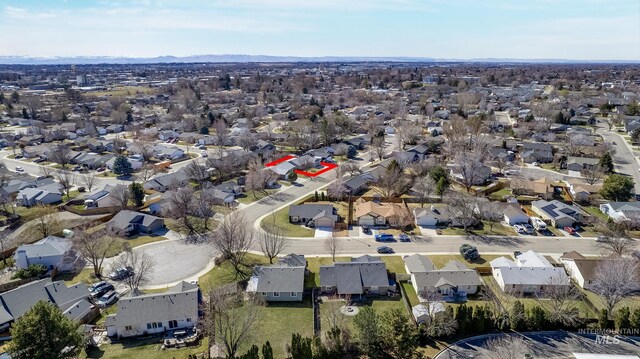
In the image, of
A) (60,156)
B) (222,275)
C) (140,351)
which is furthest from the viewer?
(60,156)

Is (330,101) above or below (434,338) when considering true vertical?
above

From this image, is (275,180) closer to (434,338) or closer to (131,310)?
(131,310)

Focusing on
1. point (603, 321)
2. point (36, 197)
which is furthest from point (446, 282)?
point (36, 197)

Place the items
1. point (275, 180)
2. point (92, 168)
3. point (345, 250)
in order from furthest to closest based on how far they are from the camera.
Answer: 1. point (92, 168)
2. point (275, 180)
3. point (345, 250)

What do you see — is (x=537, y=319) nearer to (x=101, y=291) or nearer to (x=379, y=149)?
(x=101, y=291)

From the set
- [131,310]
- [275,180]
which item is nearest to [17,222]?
[131,310]

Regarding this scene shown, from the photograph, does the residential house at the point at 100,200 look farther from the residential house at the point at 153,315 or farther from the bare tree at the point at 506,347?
the bare tree at the point at 506,347

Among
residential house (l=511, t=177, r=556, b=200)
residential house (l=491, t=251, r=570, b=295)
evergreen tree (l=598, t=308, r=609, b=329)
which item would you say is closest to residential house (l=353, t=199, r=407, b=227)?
residential house (l=491, t=251, r=570, b=295)

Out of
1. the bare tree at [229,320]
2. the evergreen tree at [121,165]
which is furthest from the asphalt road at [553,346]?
the evergreen tree at [121,165]
